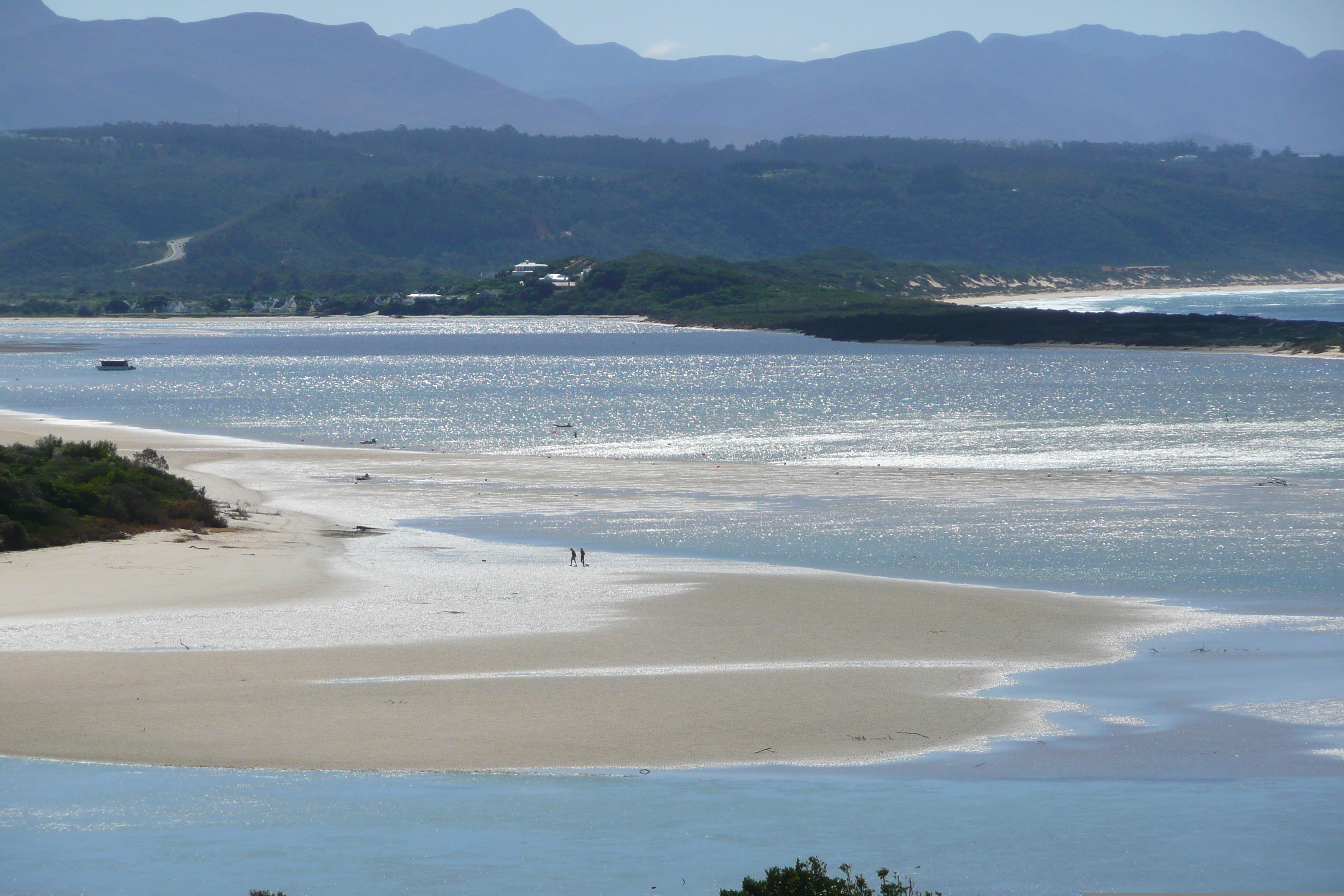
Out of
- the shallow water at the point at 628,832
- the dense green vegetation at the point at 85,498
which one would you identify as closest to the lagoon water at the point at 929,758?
the shallow water at the point at 628,832

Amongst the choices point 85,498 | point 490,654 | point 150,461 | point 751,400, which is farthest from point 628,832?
point 751,400

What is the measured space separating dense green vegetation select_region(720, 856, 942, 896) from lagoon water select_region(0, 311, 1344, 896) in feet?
3.61

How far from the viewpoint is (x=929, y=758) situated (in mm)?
13727

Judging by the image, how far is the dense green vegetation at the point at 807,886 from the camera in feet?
30.1

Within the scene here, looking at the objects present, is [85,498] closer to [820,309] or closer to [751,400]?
[751,400]

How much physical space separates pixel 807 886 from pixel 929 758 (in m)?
4.82

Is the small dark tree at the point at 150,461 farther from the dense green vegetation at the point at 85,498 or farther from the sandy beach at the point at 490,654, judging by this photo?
the sandy beach at the point at 490,654

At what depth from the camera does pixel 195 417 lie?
61031mm

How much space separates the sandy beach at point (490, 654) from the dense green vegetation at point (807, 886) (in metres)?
3.99

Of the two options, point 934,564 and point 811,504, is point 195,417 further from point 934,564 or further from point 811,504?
point 934,564

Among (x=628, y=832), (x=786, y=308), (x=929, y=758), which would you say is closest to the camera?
(x=628, y=832)

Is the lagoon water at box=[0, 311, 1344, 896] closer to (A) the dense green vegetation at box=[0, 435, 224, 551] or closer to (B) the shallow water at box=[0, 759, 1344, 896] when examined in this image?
(B) the shallow water at box=[0, 759, 1344, 896]

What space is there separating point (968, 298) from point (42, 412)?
5850 inches

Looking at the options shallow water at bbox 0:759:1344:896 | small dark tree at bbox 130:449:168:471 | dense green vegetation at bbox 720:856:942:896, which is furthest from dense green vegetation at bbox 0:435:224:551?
dense green vegetation at bbox 720:856:942:896
